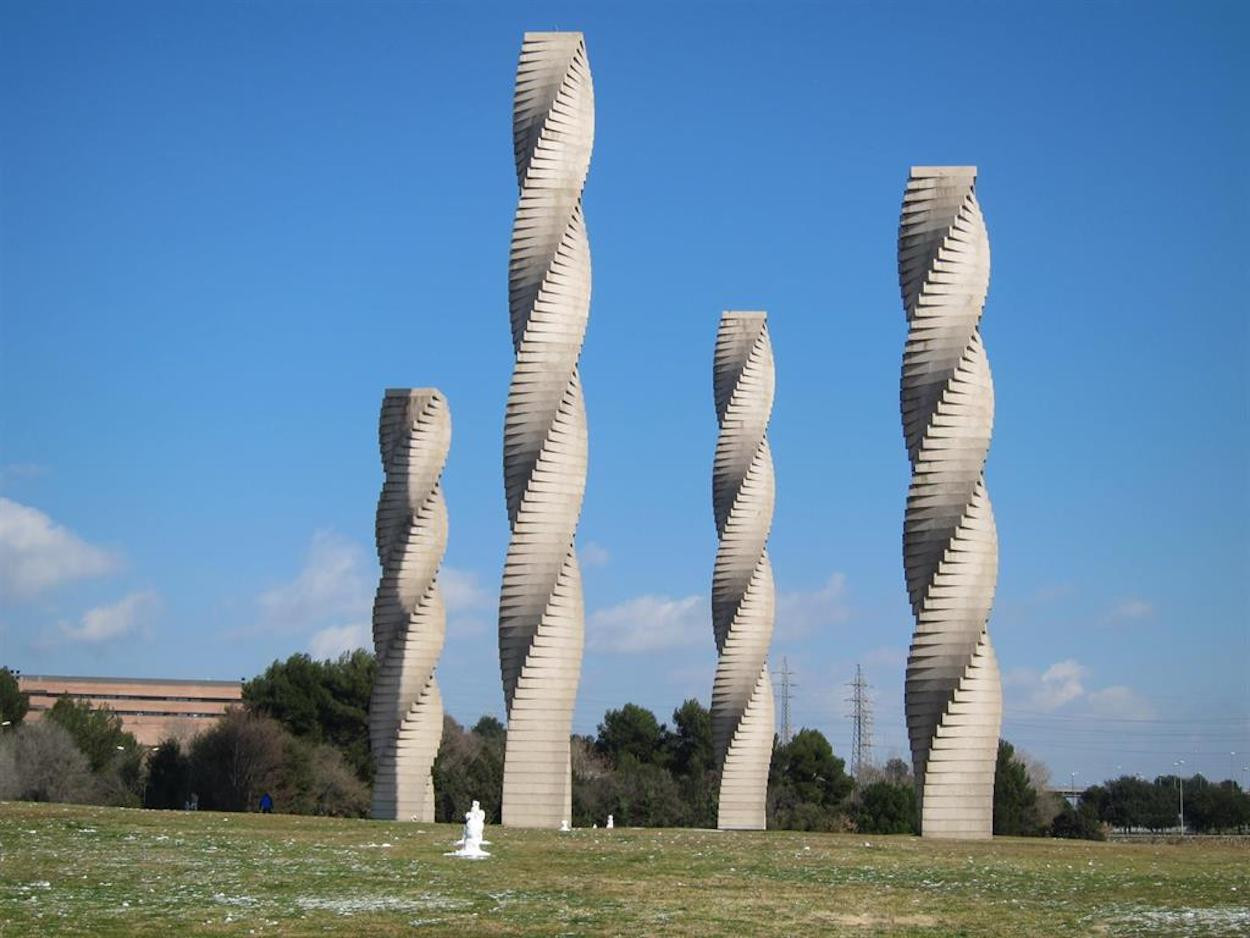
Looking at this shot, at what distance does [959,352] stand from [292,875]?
19.0 m

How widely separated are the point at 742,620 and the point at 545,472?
13.7 metres

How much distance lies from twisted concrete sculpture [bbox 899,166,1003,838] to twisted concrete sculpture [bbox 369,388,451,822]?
14.4 m

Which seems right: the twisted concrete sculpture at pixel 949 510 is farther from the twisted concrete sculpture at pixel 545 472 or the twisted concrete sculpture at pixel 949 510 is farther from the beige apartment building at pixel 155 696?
the beige apartment building at pixel 155 696

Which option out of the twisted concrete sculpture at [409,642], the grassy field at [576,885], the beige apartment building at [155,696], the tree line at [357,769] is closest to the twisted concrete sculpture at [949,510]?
the grassy field at [576,885]

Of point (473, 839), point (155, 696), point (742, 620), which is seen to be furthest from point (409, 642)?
point (155, 696)

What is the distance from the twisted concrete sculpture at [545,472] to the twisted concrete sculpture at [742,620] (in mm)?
12121

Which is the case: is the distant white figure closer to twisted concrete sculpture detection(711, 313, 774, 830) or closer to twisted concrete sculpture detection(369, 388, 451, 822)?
twisted concrete sculpture detection(369, 388, 451, 822)

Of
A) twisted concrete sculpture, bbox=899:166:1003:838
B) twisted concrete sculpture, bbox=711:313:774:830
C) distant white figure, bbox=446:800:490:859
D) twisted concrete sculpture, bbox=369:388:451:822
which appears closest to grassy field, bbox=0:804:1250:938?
distant white figure, bbox=446:800:490:859

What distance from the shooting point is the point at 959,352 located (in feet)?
129

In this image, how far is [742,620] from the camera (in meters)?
52.8

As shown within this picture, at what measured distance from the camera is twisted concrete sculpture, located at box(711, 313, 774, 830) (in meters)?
52.9

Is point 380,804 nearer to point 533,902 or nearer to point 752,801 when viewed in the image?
point 752,801

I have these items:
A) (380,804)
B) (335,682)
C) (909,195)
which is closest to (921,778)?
(909,195)

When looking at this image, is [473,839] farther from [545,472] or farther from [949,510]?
[949,510]
